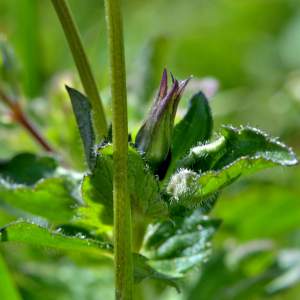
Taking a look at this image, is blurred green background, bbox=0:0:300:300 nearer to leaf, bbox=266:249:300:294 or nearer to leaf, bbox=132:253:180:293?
leaf, bbox=266:249:300:294

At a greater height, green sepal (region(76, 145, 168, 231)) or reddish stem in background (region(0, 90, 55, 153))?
reddish stem in background (region(0, 90, 55, 153))

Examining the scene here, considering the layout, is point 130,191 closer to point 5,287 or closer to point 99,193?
point 99,193

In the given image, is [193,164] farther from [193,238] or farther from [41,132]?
[41,132]

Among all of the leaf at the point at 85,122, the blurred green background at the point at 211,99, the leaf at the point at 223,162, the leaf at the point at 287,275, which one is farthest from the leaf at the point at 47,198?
the leaf at the point at 287,275

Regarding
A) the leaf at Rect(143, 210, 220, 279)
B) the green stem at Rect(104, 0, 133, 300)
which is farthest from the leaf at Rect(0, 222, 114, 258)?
the leaf at Rect(143, 210, 220, 279)

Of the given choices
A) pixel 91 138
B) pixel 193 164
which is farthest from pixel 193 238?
pixel 91 138

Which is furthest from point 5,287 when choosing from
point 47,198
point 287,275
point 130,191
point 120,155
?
point 287,275
